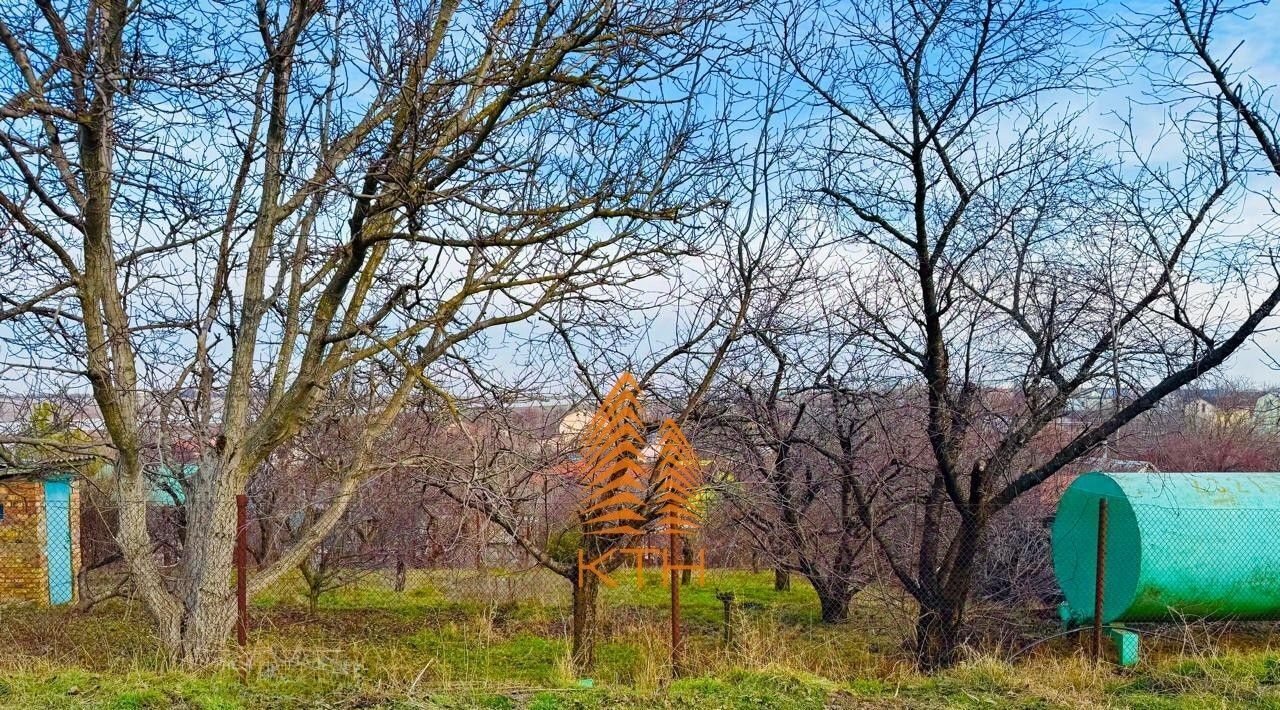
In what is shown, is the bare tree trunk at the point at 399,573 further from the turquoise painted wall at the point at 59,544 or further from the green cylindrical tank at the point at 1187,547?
the green cylindrical tank at the point at 1187,547

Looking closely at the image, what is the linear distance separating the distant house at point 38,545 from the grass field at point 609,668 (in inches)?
98.7

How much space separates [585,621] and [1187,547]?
554cm

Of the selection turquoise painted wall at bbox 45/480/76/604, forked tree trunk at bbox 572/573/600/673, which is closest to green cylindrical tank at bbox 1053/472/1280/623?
forked tree trunk at bbox 572/573/600/673

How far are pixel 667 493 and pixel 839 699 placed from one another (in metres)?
2.09

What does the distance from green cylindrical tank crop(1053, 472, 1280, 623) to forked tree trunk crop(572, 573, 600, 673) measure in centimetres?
484

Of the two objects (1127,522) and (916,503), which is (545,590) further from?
(1127,522)

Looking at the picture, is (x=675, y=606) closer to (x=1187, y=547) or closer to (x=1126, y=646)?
(x=1126, y=646)

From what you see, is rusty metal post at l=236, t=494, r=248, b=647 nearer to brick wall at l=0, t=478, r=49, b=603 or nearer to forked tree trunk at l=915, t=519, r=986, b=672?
forked tree trunk at l=915, t=519, r=986, b=672

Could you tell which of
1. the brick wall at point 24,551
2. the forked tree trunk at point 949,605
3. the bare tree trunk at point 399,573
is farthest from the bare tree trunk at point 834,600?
the brick wall at point 24,551

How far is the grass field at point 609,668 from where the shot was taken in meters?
5.23

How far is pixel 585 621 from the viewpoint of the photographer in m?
7.41

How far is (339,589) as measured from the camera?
40.0 ft

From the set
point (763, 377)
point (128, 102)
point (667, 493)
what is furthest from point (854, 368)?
point (128, 102)

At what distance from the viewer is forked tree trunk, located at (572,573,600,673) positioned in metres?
7.29
